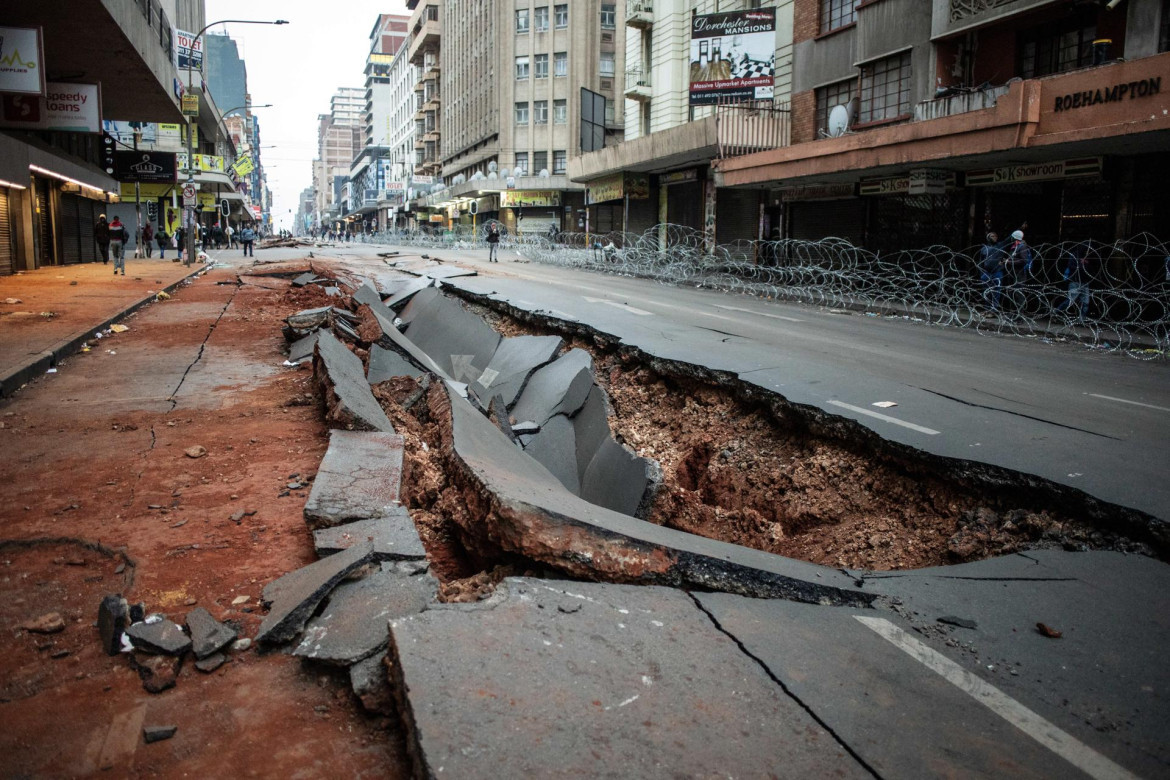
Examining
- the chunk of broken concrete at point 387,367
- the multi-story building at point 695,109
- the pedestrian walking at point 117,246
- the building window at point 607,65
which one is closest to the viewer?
the chunk of broken concrete at point 387,367

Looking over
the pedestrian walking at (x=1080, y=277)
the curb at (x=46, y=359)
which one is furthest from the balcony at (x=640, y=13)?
the curb at (x=46, y=359)

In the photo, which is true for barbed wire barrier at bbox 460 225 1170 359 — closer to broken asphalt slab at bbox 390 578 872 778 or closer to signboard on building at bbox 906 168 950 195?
signboard on building at bbox 906 168 950 195

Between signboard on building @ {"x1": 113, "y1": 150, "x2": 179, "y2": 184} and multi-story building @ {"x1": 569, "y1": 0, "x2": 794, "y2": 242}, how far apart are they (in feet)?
58.9

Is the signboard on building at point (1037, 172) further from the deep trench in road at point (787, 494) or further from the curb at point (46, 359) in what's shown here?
the curb at point (46, 359)

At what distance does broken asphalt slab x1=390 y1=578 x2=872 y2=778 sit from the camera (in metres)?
2.28

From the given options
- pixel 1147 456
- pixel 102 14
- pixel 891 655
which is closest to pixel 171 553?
pixel 891 655

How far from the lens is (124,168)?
93.8 feet

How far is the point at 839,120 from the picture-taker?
24391 millimetres

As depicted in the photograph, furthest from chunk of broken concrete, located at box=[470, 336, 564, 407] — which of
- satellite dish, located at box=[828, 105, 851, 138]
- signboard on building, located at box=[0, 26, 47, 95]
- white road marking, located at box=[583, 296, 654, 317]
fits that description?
satellite dish, located at box=[828, 105, 851, 138]

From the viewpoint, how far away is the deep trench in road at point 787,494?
14.9 ft

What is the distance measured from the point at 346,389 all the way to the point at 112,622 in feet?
12.1

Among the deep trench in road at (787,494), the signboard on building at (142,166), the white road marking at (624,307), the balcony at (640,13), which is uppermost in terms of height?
the balcony at (640,13)

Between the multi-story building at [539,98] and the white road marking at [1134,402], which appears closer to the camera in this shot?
the white road marking at [1134,402]

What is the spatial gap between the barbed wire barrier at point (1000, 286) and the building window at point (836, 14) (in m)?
7.03
